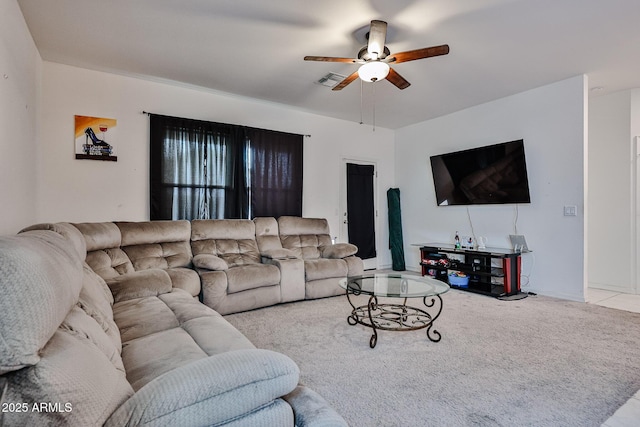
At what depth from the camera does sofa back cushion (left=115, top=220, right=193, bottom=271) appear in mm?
3168

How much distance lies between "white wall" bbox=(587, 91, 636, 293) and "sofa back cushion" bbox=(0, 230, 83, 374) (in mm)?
5790

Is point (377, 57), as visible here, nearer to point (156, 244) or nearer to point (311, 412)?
point (311, 412)

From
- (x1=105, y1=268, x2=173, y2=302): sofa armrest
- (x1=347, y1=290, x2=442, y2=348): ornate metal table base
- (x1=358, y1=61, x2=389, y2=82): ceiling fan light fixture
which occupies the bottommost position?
(x1=347, y1=290, x2=442, y2=348): ornate metal table base

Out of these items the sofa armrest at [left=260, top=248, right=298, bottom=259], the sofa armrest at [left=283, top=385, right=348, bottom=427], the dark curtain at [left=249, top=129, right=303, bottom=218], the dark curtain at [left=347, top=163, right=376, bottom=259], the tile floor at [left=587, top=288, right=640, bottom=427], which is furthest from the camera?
the dark curtain at [left=347, top=163, right=376, bottom=259]

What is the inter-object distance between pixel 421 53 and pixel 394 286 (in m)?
1.98

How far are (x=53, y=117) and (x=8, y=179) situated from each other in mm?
1540

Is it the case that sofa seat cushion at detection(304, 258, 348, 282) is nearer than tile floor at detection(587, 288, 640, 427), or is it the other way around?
tile floor at detection(587, 288, 640, 427)

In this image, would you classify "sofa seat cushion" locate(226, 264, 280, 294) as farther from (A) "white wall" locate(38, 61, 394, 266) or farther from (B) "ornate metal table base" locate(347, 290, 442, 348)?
(A) "white wall" locate(38, 61, 394, 266)

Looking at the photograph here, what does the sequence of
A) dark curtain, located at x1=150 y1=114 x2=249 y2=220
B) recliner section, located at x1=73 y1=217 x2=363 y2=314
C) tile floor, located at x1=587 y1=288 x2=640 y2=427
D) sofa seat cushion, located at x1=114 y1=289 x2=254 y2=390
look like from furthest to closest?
1. dark curtain, located at x1=150 y1=114 x2=249 y2=220
2. recliner section, located at x1=73 y1=217 x2=363 y2=314
3. tile floor, located at x1=587 y1=288 x2=640 y2=427
4. sofa seat cushion, located at x1=114 y1=289 x2=254 y2=390

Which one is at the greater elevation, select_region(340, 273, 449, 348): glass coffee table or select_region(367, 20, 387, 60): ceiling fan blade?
select_region(367, 20, 387, 60): ceiling fan blade

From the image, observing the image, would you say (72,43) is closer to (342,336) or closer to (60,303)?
(60,303)

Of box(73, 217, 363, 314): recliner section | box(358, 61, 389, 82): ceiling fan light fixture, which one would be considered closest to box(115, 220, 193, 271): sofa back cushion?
box(73, 217, 363, 314): recliner section

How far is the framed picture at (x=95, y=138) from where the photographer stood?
11.7 feet

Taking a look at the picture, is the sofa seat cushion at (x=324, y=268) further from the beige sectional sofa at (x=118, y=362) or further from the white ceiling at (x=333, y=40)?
the white ceiling at (x=333, y=40)
